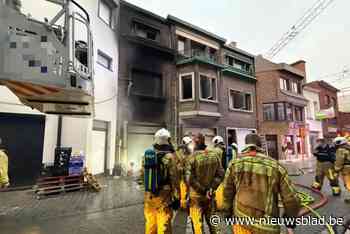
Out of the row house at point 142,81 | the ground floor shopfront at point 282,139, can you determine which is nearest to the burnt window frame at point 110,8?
the row house at point 142,81

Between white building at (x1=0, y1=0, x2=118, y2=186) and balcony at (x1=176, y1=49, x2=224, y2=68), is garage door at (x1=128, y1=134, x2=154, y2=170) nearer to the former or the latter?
white building at (x1=0, y1=0, x2=118, y2=186)

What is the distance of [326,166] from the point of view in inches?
299

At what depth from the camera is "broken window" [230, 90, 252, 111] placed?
57.8 feet

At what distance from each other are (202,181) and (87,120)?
289 inches

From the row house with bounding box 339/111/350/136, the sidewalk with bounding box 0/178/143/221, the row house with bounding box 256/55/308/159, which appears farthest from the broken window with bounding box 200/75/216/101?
the row house with bounding box 339/111/350/136

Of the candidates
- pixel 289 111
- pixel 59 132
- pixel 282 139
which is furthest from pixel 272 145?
pixel 59 132

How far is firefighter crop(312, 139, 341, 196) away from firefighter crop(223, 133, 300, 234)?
21.1 ft

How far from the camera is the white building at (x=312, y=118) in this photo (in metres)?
25.4

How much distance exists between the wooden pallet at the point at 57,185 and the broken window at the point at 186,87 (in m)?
8.62

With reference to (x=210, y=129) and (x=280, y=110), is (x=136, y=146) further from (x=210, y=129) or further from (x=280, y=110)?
(x=280, y=110)

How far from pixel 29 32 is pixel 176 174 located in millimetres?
3073

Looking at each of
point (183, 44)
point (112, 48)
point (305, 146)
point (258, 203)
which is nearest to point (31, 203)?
point (258, 203)

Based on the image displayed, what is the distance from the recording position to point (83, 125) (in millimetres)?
9617

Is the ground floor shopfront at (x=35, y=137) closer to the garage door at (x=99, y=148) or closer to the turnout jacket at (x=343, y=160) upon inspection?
the garage door at (x=99, y=148)
